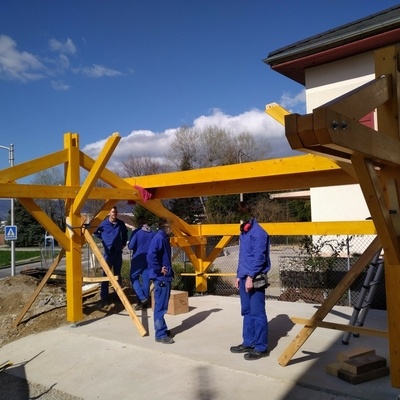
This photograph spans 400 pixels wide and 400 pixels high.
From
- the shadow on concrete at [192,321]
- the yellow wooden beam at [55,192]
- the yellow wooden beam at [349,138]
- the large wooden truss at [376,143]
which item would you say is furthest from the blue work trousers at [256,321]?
the yellow wooden beam at [55,192]

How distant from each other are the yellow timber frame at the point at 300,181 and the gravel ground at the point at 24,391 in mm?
1797

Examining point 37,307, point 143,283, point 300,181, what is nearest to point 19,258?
point 37,307

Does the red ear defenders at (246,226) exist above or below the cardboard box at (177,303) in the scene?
above

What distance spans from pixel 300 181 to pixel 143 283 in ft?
11.4

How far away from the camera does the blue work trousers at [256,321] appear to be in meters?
5.12

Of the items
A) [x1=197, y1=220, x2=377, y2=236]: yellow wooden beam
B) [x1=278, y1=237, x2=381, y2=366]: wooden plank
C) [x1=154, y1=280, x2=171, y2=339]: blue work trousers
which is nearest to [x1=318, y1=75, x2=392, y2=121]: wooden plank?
[x1=278, y1=237, x2=381, y2=366]: wooden plank

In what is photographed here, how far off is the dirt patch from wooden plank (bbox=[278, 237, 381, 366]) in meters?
3.91

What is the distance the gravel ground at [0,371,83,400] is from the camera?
445 cm

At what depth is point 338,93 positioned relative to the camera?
1323cm

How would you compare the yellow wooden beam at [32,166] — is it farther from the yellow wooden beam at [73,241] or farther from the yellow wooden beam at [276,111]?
the yellow wooden beam at [276,111]

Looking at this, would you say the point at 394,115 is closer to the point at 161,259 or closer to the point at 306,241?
the point at 161,259

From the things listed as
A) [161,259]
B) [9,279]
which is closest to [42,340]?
[161,259]

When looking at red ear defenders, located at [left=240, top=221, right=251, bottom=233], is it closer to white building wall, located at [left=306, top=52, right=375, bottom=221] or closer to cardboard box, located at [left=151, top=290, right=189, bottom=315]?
cardboard box, located at [left=151, top=290, right=189, bottom=315]

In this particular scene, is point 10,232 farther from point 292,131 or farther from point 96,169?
point 292,131
